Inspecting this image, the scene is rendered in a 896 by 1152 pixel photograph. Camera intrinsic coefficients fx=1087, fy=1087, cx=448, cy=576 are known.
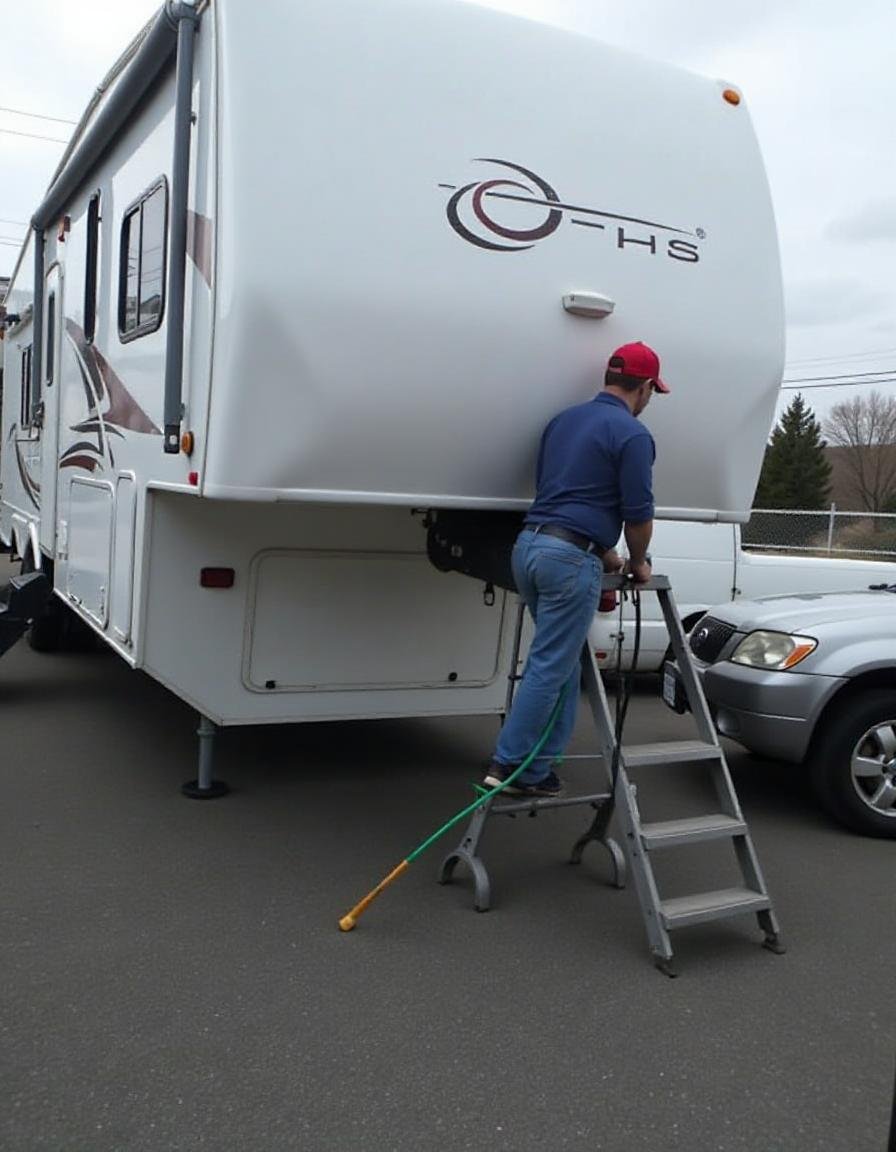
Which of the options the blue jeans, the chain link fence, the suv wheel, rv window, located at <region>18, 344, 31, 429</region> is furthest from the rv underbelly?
the chain link fence

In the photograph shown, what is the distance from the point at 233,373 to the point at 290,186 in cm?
69

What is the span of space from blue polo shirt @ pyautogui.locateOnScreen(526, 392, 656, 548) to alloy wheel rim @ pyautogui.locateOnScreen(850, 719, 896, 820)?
2039mm

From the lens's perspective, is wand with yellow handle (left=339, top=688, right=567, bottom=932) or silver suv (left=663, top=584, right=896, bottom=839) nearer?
wand with yellow handle (left=339, top=688, right=567, bottom=932)

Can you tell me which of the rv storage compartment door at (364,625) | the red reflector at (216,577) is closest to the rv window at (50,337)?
the red reflector at (216,577)

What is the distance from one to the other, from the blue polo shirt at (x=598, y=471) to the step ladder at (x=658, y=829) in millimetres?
311

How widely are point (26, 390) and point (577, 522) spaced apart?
6783mm

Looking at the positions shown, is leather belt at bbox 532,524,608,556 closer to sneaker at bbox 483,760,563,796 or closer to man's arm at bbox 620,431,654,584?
man's arm at bbox 620,431,654,584

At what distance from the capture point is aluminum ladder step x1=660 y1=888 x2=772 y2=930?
12.5 ft

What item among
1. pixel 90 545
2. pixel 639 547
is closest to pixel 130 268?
pixel 90 545

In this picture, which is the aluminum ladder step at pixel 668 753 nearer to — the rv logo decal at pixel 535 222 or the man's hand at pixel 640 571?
the man's hand at pixel 640 571

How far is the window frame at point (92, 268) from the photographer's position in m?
6.16

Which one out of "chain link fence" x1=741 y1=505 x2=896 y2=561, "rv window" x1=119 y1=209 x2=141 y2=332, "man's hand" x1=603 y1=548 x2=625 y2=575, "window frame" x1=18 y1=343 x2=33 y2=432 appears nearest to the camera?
"man's hand" x1=603 y1=548 x2=625 y2=575

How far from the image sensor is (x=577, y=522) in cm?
419

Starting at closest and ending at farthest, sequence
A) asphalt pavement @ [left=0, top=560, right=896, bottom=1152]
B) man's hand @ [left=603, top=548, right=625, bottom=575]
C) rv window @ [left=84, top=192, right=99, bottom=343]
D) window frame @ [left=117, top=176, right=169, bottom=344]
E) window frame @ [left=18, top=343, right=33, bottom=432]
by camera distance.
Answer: asphalt pavement @ [left=0, top=560, right=896, bottom=1152] < man's hand @ [left=603, top=548, right=625, bottom=575] < window frame @ [left=117, top=176, right=169, bottom=344] < rv window @ [left=84, top=192, right=99, bottom=343] < window frame @ [left=18, top=343, right=33, bottom=432]
